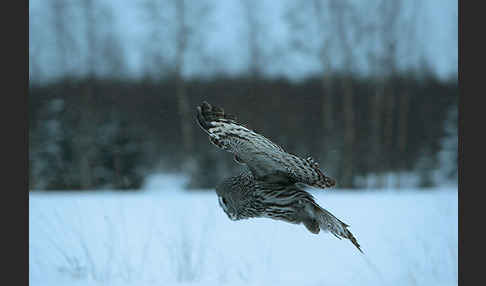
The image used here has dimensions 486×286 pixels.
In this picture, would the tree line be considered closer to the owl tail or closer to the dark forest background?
the dark forest background

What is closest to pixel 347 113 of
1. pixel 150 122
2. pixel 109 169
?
pixel 150 122

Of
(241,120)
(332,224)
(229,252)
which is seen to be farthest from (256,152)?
(241,120)

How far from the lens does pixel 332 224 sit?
333 cm

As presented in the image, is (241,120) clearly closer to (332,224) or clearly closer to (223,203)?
(223,203)

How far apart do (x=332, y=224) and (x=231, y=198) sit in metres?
0.73

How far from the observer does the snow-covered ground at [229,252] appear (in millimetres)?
3787

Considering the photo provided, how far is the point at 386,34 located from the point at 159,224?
5994 millimetres

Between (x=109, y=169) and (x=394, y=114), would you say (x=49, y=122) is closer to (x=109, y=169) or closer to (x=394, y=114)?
(x=109, y=169)

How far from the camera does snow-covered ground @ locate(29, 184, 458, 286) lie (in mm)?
3787

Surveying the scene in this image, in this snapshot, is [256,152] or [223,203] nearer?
[256,152]

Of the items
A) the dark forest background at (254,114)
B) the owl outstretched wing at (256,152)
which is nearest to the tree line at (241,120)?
the dark forest background at (254,114)

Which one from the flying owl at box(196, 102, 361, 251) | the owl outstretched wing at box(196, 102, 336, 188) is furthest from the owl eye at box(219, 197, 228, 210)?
the owl outstretched wing at box(196, 102, 336, 188)

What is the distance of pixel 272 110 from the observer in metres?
9.42

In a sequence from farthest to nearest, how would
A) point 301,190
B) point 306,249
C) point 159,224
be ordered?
point 159,224
point 306,249
point 301,190
